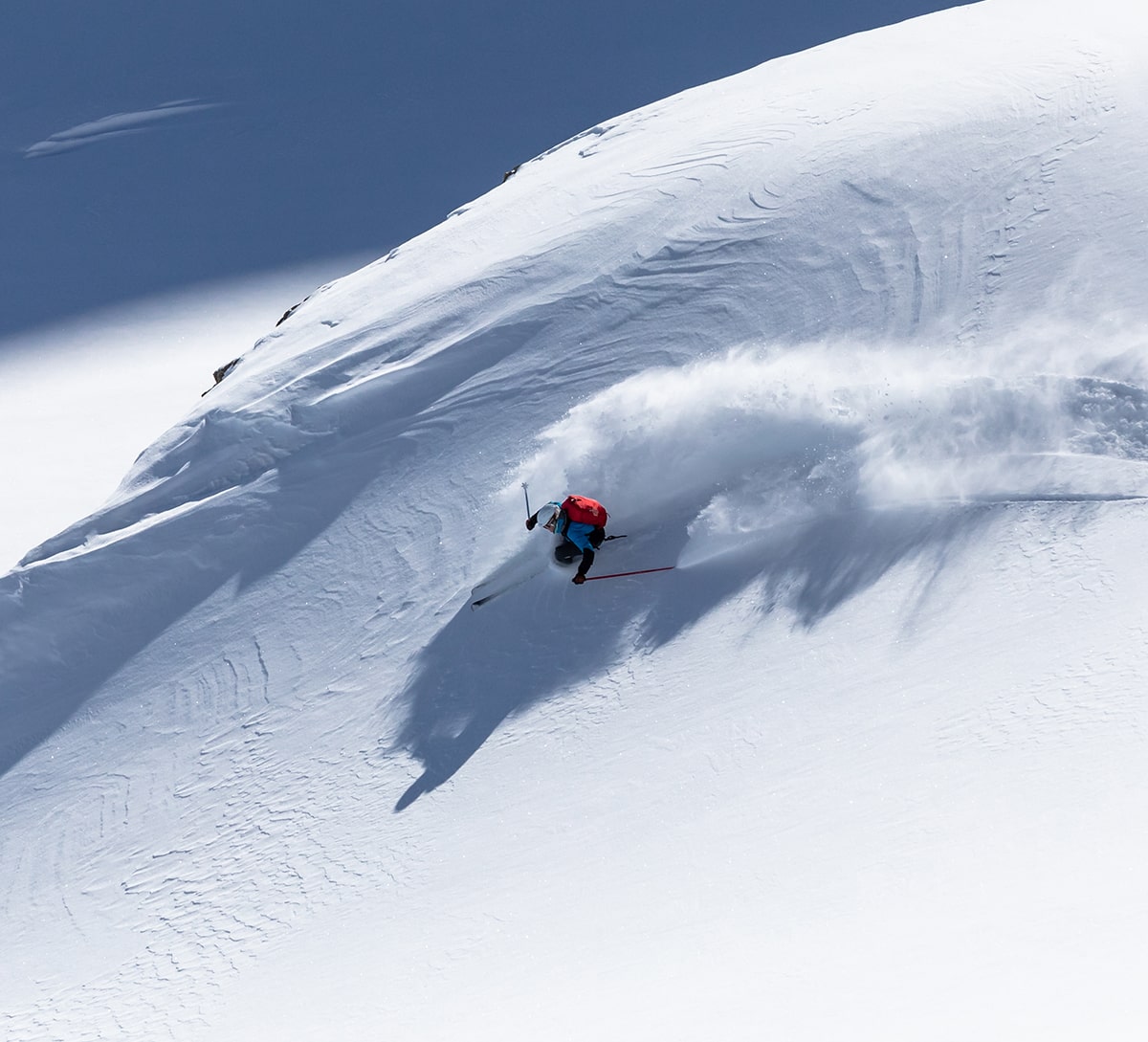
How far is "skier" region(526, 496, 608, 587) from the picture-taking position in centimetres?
1040

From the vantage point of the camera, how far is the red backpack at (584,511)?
10375 millimetres

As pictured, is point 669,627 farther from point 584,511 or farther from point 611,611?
point 584,511

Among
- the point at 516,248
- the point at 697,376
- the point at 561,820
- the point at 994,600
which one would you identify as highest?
the point at 516,248

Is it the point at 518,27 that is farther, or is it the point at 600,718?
the point at 518,27

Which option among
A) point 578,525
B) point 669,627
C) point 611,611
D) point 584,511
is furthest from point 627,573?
point 584,511

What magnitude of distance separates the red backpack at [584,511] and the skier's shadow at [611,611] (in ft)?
3.02

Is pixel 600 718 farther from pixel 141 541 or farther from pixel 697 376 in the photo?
pixel 141 541

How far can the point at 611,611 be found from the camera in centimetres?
1104

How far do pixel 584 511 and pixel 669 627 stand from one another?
1361 mm

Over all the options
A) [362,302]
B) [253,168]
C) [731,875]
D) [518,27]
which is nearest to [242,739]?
[731,875]

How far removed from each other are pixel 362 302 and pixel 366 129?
14.0 m

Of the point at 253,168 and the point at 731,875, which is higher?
the point at 253,168

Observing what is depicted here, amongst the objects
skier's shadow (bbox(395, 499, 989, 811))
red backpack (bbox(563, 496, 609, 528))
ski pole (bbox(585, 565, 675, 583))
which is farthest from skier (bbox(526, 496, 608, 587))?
skier's shadow (bbox(395, 499, 989, 811))

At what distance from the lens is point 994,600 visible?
9859mm
